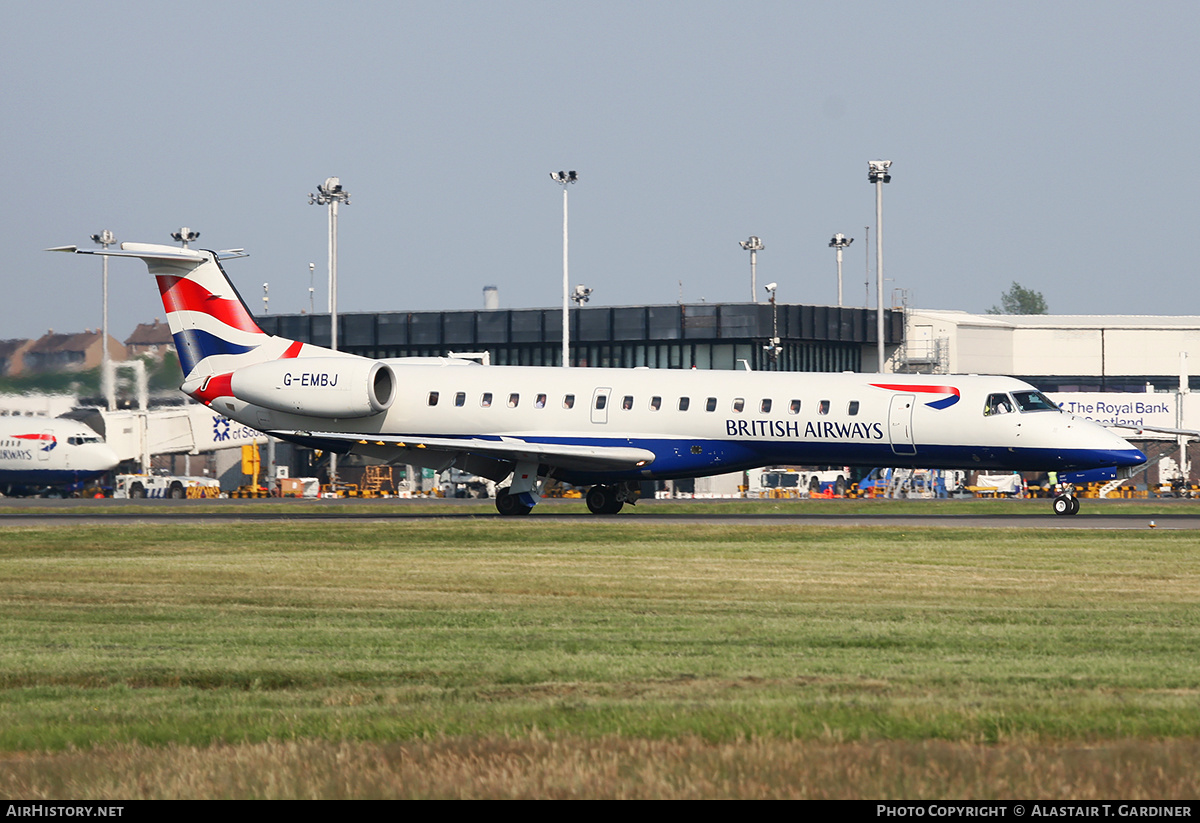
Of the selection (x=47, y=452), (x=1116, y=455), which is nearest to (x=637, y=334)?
(x=47, y=452)

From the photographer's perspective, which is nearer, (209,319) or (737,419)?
(737,419)

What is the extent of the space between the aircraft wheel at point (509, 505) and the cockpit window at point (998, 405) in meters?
11.7

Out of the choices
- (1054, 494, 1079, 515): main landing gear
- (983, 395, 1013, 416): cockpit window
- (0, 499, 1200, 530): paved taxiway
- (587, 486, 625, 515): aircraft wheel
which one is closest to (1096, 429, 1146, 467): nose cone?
(0, 499, 1200, 530): paved taxiway

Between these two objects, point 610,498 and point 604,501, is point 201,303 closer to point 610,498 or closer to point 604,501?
point 604,501

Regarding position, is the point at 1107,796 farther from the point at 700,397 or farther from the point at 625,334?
the point at 625,334

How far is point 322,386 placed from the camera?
38594 millimetres

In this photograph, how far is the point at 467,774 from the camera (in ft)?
25.6

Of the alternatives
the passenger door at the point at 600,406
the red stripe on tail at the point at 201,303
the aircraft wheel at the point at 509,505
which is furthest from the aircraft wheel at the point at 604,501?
the red stripe on tail at the point at 201,303

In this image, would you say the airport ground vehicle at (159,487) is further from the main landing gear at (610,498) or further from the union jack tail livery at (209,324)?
the main landing gear at (610,498)

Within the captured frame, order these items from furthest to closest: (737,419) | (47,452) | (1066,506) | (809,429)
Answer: (47,452)
(1066,506)
(737,419)
(809,429)

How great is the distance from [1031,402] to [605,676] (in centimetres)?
2644

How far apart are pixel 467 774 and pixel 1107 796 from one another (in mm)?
3246

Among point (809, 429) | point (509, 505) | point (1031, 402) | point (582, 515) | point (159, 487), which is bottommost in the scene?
point (582, 515)

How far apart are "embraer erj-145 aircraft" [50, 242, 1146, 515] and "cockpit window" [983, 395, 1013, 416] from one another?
1.0 inches
